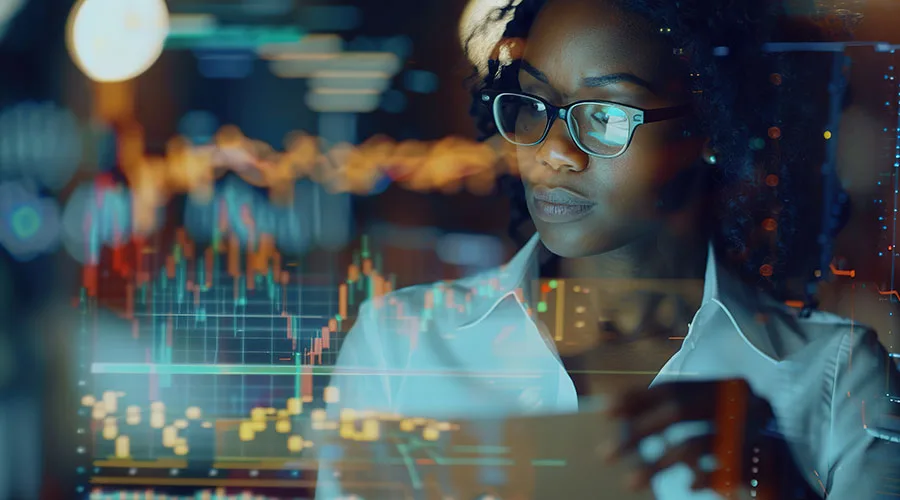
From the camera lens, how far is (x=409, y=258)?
3.96ft

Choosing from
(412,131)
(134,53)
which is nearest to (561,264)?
(412,131)

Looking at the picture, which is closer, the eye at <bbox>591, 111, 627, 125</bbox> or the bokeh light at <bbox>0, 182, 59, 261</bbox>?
the eye at <bbox>591, 111, 627, 125</bbox>

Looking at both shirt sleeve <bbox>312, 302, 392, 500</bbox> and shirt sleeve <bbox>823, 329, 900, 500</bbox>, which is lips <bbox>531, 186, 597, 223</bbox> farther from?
shirt sleeve <bbox>823, 329, 900, 500</bbox>

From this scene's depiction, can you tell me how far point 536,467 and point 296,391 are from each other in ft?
1.47

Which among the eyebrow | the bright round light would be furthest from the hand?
the bright round light

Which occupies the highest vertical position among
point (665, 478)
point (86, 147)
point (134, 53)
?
point (134, 53)

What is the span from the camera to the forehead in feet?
3.76

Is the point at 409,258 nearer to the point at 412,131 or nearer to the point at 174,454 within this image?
the point at 412,131

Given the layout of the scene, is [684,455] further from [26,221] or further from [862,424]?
[26,221]

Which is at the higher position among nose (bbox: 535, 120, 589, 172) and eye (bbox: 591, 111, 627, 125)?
eye (bbox: 591, 111, 627, 125)

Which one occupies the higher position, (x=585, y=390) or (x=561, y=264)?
(x=561, y=264)

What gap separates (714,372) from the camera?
1245 mm

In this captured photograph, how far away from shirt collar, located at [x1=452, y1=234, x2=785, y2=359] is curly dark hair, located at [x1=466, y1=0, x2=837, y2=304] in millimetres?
26

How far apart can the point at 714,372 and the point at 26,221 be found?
4.24ft
